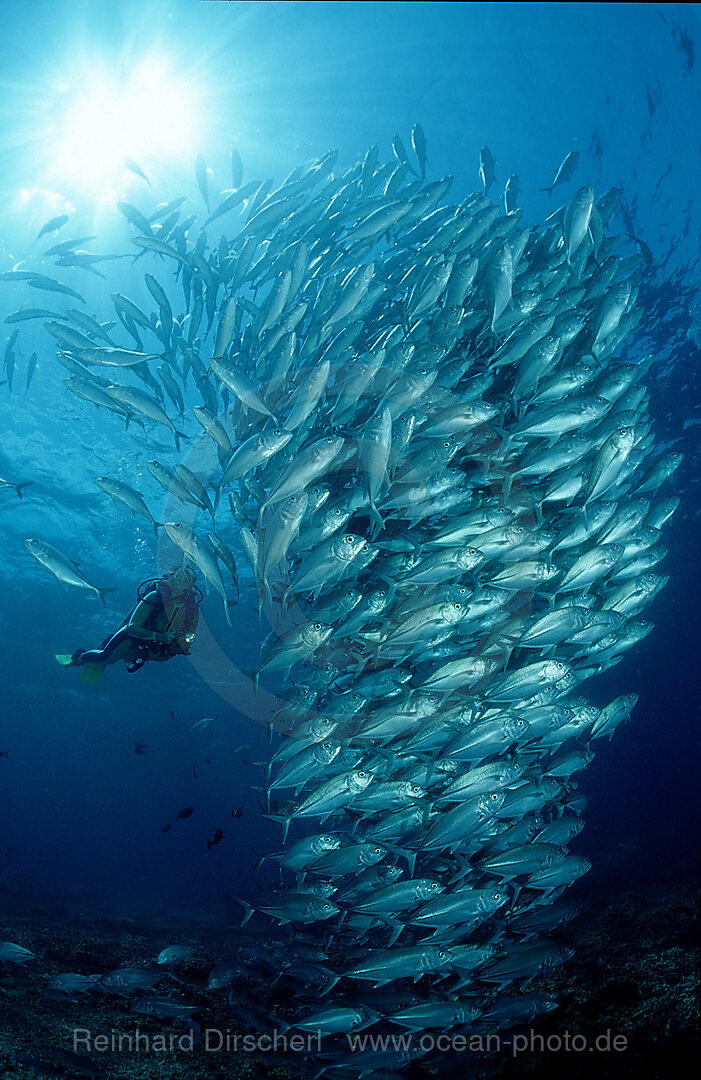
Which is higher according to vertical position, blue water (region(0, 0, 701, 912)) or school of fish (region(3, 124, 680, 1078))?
blue water (region(0, 0, 701, 912))

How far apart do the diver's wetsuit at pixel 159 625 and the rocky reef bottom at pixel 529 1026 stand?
3.68 metres

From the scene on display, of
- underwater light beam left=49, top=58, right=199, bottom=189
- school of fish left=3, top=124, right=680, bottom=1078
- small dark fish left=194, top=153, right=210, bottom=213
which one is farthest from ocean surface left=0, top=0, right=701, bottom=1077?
school of fish left=3, top=124, right=680, bottom=1078

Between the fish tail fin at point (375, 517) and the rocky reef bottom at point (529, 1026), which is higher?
the fish tail fin at point (375, 517)

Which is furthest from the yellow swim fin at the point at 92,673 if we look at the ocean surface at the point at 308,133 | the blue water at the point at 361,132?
the blue water at the point at 361,132

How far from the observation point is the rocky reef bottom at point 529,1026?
3.85m

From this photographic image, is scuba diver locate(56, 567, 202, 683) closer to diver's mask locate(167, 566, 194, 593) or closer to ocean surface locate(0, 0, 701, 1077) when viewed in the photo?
diver's mask locate(167, 566, 194, 593)

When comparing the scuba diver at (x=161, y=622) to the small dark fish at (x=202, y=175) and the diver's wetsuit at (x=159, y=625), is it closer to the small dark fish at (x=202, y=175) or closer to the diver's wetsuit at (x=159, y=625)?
the diver's wetsuit at (x=159, y=625)

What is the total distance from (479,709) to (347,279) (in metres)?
4.74

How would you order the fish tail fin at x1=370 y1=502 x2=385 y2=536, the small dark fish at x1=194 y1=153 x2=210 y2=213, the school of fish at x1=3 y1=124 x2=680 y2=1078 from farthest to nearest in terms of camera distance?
the small dark fish at x1=194 y1=153 x2=210 y2=213 < the school of fish at x1=3 y1=124 x2=680 y2=1078 < the fish tail fin at x1=370 y1=502 x2=385 y2=536

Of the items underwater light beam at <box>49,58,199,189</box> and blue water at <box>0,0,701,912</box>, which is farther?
underwater light beam at <box>49,58,199,189</box>

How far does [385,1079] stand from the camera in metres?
3.94

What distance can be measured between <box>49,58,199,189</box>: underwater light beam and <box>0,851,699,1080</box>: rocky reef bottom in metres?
12.4

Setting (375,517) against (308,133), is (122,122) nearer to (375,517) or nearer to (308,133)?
(308,133)

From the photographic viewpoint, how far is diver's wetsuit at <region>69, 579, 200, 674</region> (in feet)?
21.4
